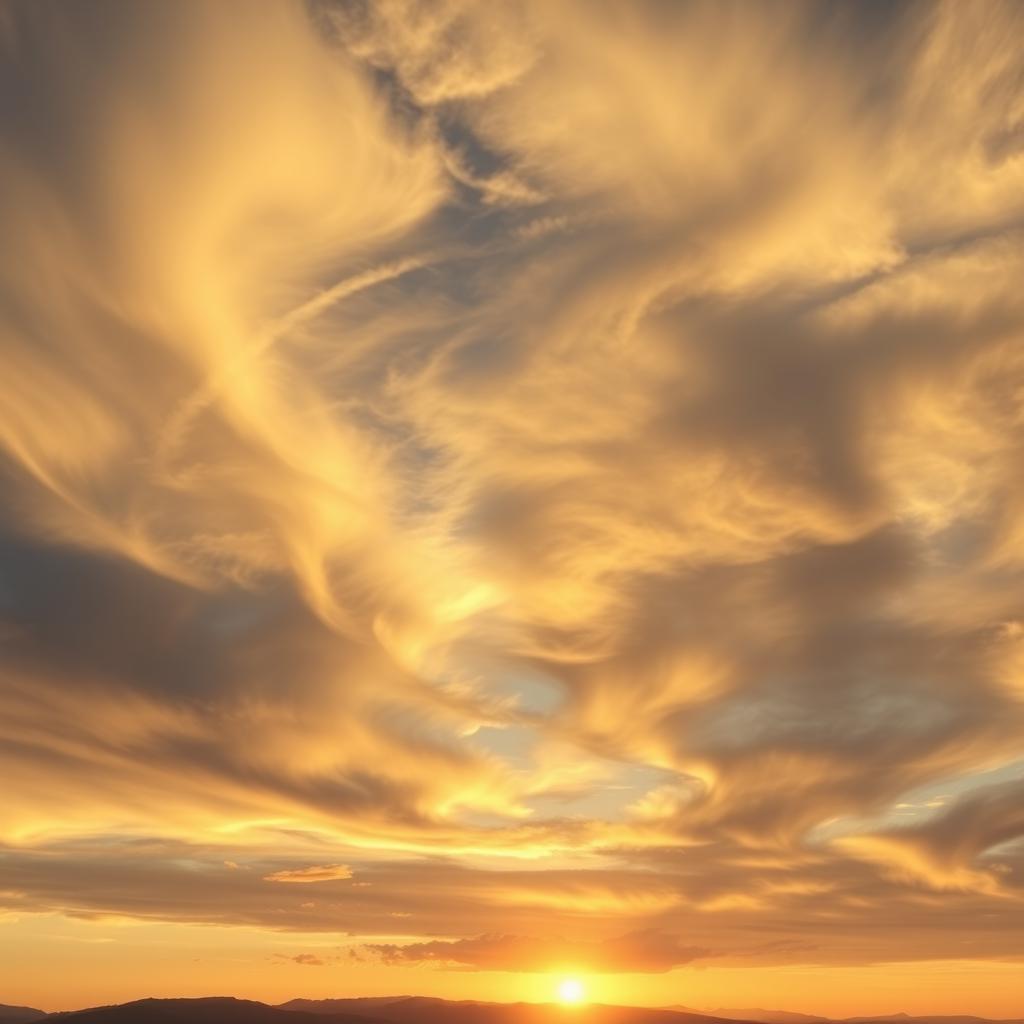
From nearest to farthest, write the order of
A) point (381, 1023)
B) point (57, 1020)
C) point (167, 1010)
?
point (57, 1020) < point (167, 1010) < point (381, 1023)

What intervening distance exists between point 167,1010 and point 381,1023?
4615cm

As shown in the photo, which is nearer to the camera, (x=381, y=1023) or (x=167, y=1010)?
(x=167, y=1010)

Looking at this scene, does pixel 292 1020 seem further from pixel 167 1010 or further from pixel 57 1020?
pixel 57 1020

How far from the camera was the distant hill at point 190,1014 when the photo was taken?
160000 millimetres

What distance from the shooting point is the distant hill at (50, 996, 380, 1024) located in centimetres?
16000

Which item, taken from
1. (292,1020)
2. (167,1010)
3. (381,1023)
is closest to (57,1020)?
(167,1010)

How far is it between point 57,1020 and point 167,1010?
2209 cm

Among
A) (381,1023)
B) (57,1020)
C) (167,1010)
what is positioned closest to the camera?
(57,1020)

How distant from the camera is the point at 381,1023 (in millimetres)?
195750

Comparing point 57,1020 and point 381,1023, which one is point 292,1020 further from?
point 57,1020

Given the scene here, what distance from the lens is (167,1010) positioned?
171 meters

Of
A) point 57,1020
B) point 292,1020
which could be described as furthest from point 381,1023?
point 57,1020

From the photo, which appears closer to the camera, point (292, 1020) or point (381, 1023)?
point (292, 1020)

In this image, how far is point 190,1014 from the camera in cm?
17312
